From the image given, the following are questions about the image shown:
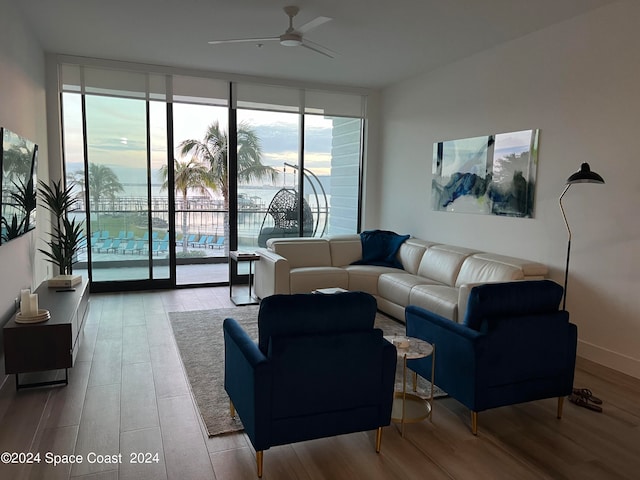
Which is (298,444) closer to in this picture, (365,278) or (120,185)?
(365,278)

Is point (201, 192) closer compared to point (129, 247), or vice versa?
point (129, 247)

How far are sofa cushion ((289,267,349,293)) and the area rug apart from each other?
0.59 metres

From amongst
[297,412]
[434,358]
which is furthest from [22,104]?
[434,358]

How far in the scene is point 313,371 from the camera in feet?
7.85

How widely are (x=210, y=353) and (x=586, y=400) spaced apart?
3.00 meters

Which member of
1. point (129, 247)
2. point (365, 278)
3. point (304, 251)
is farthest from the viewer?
point (129, 247)

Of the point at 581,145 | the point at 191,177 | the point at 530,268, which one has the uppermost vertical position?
the point at 581,145

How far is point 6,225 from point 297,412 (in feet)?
8.90

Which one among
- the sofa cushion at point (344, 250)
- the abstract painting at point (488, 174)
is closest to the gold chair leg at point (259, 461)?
the abstract painting at point (488, 174)

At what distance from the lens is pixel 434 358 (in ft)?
9.96

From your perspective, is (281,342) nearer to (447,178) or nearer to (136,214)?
(447,178)

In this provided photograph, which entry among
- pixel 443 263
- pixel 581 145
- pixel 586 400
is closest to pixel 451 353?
pixel 586 400

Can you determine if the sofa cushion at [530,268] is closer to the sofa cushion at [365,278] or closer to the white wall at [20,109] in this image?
the sofa cushion at [365,278]

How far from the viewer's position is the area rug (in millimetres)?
3002
